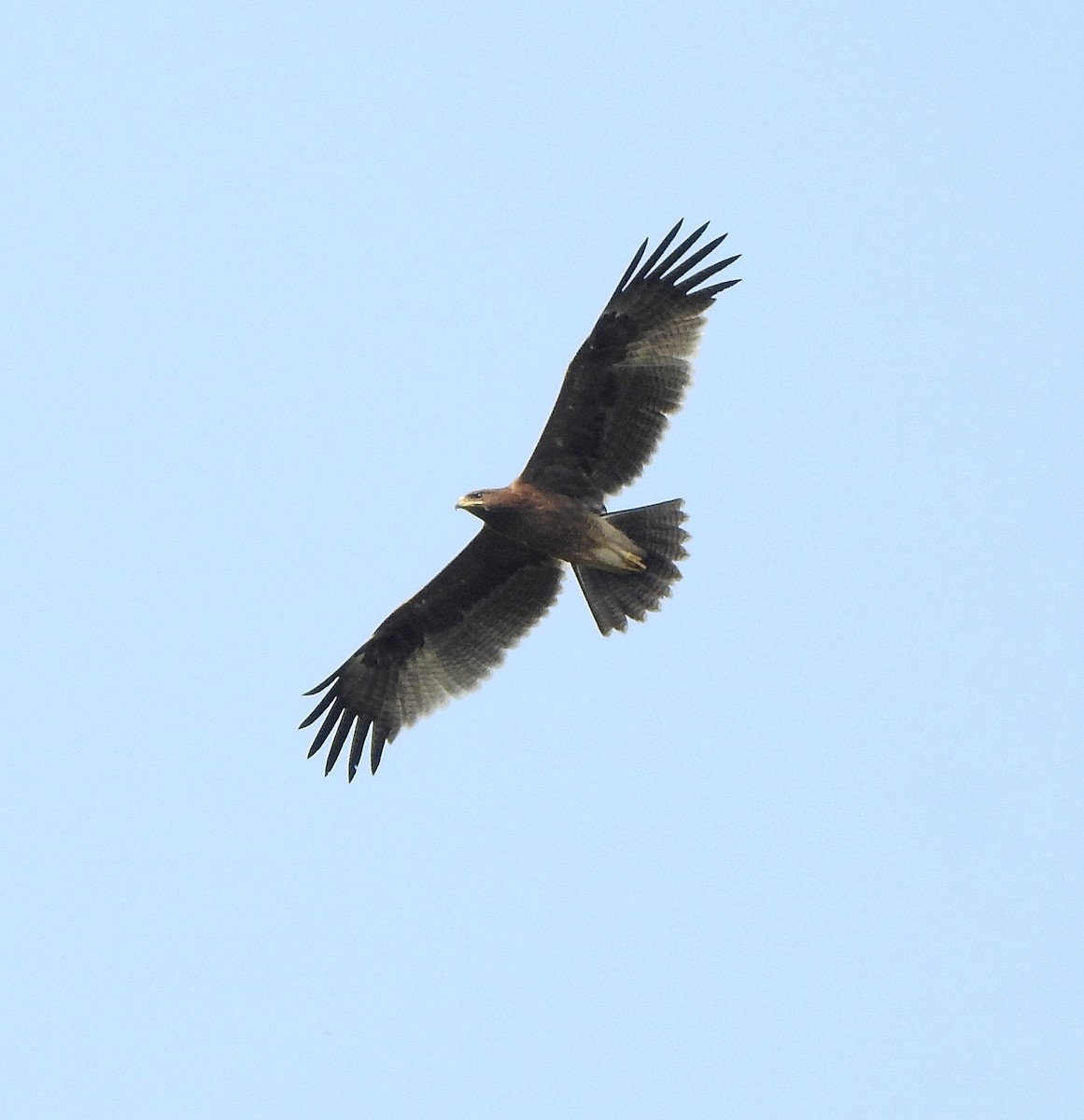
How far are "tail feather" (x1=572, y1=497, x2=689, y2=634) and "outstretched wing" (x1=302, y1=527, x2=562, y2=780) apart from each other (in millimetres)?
492

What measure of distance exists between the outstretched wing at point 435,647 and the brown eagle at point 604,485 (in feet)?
0.05

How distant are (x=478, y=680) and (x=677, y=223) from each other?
370 cm

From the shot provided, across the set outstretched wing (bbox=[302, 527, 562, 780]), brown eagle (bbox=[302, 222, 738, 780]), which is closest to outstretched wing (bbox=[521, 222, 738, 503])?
brown eagle (bbox=[302, 222, 738, 780])

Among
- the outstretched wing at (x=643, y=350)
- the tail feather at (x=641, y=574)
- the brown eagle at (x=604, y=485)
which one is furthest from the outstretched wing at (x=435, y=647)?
the outstretched wing at (x=643, y=350)

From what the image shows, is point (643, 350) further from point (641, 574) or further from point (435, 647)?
point (435, 647)

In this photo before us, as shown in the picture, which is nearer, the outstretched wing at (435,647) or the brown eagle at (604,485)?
the brown eagle at (604,485)

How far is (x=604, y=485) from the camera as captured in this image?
14.0 meters

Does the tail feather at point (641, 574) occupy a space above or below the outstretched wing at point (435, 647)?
above

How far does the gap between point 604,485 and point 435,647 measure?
196 centimetres

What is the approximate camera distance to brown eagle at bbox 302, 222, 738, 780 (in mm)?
13648

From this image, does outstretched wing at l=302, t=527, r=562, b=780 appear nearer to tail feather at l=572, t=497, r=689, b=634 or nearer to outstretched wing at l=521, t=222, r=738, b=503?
tail feather at l=572, t=497, r=689, b=634

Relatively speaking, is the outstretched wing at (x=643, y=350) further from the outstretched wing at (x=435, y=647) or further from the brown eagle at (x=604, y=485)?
the outstretched wing at (x=435, y=647)

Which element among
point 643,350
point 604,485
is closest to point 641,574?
point 604,485

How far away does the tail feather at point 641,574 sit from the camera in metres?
13.8
